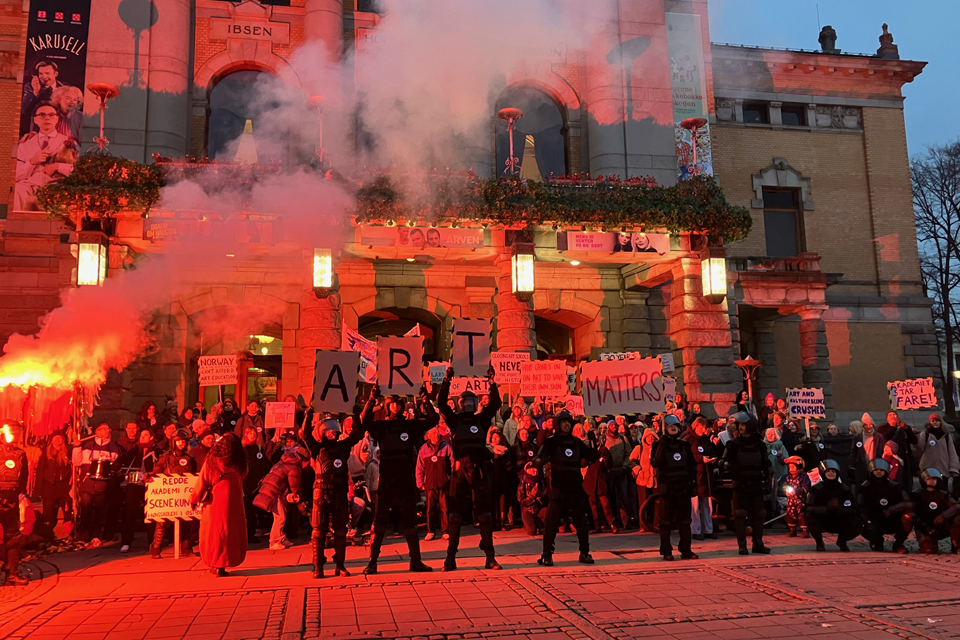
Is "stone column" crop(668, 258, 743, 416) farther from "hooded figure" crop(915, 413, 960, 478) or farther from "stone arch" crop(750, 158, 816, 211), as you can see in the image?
"stone arch" crop(750, 158, 816, 211)

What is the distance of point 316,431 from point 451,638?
11.3 feet

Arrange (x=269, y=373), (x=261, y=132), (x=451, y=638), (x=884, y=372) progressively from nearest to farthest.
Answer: (x=451, y=638) → (x=261, y=132) → (x=269, y=373) → (x=884, y=372)

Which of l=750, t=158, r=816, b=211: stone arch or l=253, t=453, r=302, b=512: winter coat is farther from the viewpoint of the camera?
l=750, t=158, r=816, b=211: stone arch

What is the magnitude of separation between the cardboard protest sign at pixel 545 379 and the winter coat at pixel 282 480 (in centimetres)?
436

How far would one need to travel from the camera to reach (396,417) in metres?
8.10

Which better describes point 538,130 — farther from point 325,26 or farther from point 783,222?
point 783,222

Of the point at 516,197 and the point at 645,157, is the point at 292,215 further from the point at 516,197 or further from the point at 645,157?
the point at 645,157

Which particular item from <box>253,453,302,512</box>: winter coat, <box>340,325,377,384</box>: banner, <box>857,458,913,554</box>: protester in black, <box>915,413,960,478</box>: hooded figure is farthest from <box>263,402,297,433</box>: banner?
<box>915,413,960,478</box>: hooded figure

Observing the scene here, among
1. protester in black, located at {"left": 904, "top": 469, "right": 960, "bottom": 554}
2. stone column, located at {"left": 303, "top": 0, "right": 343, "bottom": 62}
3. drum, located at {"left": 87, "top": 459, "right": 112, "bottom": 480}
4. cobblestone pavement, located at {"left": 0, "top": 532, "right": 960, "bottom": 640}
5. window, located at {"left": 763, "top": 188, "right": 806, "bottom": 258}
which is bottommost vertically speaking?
cobblestone pavement, located at {"left": 0, "top": 532, "right": 960, "bottom": 640}

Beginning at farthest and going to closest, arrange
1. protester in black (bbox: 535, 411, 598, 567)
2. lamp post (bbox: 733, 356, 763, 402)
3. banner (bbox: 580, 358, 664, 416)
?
lamp post (bbox: 733, 356, 763, 402) < banner (bbox: 580, 358, 664, 416) < protester in black (bbox: 535, 411, 598, 567)

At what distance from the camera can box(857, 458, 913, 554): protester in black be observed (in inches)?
370

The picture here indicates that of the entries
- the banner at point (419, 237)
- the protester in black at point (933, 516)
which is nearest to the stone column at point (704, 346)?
the banner at point (419, 237)

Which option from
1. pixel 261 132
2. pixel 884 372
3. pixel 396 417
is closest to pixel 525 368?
pixel 396 417

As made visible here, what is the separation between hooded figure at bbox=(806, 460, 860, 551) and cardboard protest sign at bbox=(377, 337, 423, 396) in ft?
17.5
